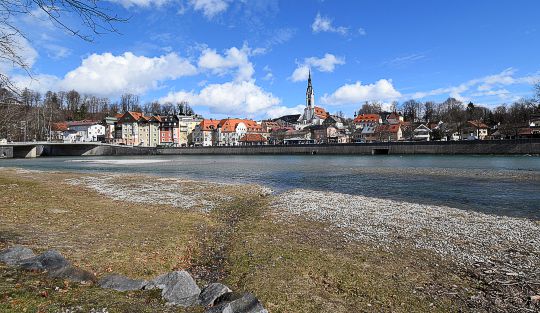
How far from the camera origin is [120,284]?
252 inches

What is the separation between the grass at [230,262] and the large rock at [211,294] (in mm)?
653

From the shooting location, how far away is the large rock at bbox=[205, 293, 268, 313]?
530cm

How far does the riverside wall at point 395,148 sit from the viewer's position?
76.1 m

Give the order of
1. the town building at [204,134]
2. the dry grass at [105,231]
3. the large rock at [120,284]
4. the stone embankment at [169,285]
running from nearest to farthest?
the stone embankment at [169,285]
the large rock at [120,284]
the dry grass at [105,231]
the town building at [204,134]

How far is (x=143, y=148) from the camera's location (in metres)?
128

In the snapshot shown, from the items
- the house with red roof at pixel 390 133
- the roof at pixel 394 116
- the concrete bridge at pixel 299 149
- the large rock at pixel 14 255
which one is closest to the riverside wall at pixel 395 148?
the concrete bridge at pixel 299 149

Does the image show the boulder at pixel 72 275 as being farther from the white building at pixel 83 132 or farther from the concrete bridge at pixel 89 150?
the white building at pixel 83 132

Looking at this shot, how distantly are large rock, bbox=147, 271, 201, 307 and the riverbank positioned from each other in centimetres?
39

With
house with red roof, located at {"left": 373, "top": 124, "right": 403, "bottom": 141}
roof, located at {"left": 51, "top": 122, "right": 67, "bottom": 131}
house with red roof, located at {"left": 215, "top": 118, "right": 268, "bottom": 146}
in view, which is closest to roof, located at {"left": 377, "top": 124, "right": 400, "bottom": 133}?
house with red roof, located at {"left": 373, "top": 124, "right": 403, "bottom": 141}

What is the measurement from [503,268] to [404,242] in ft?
8.99

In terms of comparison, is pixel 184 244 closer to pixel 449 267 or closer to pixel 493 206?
pixel 449 267

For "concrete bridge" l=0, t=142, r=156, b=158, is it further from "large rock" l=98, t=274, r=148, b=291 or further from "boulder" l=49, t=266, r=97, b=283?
"large rock" l=98, t=274, r=148, b=291

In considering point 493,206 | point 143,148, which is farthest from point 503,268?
point 143,148

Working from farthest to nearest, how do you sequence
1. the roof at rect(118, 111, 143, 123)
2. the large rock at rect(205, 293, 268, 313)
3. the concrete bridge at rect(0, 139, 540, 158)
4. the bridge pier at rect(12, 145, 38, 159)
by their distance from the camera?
the roof at rect(118, 111, 143, 123), the bridge pier at rect(12, 145, 38, 159), the concrete bridge at rect(0, 139, 540, 158), the large rock at rect(205, 293, 268, 313)
